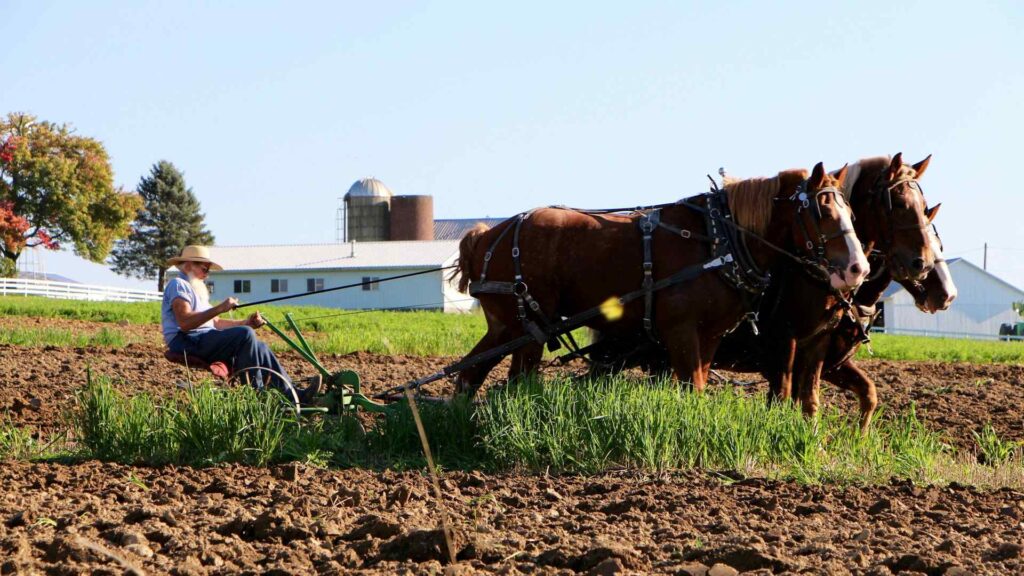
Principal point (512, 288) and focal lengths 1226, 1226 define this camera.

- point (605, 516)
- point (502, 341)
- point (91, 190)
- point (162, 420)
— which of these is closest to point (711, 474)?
point (605, 516)

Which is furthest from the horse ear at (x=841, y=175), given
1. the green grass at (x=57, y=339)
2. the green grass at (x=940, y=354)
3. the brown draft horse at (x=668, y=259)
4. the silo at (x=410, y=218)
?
the silo at (x=410, y=218)

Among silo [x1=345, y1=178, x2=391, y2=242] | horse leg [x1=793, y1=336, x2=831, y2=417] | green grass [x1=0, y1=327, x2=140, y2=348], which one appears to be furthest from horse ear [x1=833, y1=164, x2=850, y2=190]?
silo [x1=345, y1=178, x2=391, y2=242]

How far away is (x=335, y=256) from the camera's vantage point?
48.4 metres

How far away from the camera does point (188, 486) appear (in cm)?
610

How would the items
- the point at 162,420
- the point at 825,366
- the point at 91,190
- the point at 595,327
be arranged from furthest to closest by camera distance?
the point at 91,190, the point at 825,366, the point at 595,327, the point at 162,420

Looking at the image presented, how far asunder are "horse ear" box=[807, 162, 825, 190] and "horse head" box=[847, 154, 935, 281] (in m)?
0.62

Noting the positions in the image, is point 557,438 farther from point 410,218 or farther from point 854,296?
point 410,218

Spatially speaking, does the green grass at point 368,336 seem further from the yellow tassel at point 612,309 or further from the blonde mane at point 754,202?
the blonde mane at point 754,202

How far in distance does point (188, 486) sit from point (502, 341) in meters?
2.88

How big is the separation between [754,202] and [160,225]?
55.2 meters

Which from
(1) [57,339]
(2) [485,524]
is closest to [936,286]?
(2) [485,524]

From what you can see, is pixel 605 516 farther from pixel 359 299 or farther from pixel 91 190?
pixel 91 190

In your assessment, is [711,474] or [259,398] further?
[259,398]

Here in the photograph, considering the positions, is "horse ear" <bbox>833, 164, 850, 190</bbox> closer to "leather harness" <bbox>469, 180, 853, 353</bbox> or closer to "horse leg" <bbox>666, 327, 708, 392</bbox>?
"leather harness" <bbox>469, 180, 853, 353</bbox>
